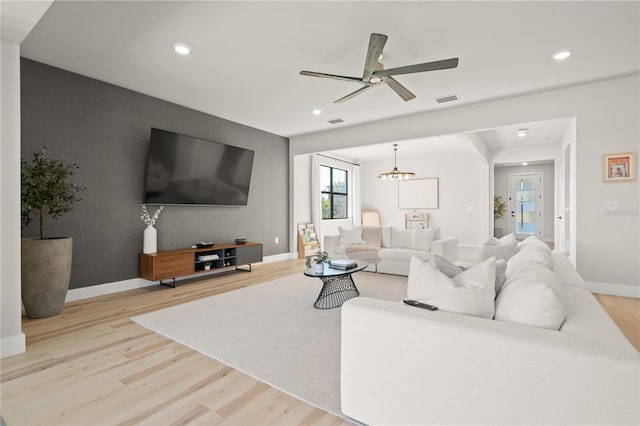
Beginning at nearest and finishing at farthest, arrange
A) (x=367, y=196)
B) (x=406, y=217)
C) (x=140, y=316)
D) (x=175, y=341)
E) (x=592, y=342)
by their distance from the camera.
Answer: (x=592, y=342) < (x=175, y=341) < (x=140, y=316) < (x=406, y=217) < (x=367, y=196)

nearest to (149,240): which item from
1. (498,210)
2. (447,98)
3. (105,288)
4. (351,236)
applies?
(105,288)

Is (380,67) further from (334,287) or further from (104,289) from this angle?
(104,289)

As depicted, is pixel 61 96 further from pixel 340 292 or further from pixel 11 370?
pixel 340 292

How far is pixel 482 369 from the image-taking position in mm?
1208

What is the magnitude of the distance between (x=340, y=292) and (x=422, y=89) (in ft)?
9.63

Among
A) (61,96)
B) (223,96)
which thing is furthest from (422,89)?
(61,96)

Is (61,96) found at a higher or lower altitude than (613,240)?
higher

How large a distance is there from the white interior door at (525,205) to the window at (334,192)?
567 centimetres

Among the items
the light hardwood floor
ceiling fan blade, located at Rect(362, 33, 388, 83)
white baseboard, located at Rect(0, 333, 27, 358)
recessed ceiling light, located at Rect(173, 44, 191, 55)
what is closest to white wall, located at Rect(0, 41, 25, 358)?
white baseboard, located at Rect(0, 333, 27, 358)

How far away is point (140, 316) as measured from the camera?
129 inches

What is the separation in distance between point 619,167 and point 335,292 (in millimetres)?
3951

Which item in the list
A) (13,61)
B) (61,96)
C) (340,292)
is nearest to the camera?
(13,61)

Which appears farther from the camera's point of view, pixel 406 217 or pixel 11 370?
pixel 406 217

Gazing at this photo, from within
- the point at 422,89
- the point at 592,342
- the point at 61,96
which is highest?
the point at 422,89
